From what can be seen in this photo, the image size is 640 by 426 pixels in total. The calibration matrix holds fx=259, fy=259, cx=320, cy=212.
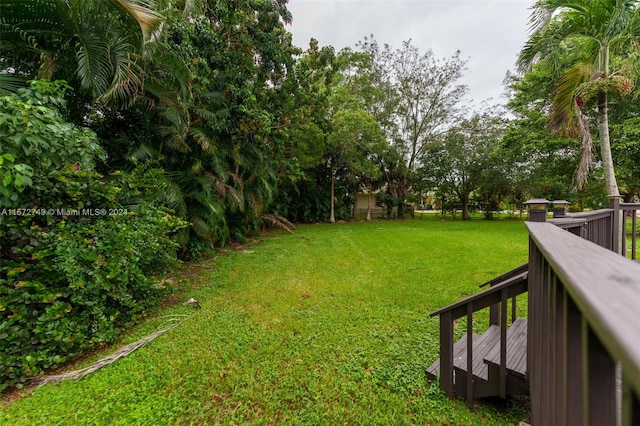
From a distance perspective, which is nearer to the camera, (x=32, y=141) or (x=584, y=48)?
(x=32, y=141)

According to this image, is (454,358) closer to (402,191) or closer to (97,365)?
(97,365)

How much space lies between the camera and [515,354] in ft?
6.63

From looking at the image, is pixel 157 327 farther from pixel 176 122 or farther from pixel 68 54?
pixel 68 54

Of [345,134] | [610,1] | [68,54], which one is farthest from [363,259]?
[345,134]

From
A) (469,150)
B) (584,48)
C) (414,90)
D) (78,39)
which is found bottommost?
(78,39)

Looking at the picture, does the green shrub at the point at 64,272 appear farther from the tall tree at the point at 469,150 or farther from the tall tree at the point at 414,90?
the tall tree at the point at 469,150

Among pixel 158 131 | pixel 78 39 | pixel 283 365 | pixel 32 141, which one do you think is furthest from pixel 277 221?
pixel 32 141

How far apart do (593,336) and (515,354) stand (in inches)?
76.9

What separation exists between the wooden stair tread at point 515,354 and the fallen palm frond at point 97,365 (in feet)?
10.7

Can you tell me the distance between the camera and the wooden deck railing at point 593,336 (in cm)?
35

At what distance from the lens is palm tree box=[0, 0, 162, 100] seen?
295cm

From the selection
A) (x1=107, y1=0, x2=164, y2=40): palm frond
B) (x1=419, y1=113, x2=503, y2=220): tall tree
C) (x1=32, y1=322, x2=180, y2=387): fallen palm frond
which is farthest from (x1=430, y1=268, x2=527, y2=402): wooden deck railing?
(x1=419, y1=113, x2=503, y2=220): tall tree

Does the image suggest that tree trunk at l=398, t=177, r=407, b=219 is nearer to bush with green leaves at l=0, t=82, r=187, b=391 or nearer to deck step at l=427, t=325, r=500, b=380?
deck step at l=427, t=325, r=500, b=380

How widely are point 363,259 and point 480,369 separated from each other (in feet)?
14.1
